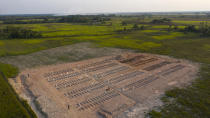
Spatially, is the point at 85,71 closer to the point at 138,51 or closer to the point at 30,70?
the point at 30,70

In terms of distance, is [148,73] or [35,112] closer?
[35,112]

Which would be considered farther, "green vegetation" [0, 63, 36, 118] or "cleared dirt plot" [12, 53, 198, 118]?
"cleared dirt plot" [12, 53, 198, 118]

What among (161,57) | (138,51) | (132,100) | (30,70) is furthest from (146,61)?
(30,70)

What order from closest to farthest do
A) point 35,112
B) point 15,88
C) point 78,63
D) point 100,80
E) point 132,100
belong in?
point 35,112
point 132,100
point 15,88
point 100,80
point 78,63

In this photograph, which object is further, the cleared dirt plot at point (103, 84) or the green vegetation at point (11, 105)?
the cleared dirt plot at point (103, 84)

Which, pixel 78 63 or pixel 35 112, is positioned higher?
pixel 78 63

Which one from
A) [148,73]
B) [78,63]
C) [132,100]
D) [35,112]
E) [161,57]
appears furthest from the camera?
[161,57]

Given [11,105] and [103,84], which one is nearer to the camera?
[11,105]

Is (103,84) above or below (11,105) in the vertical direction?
above
